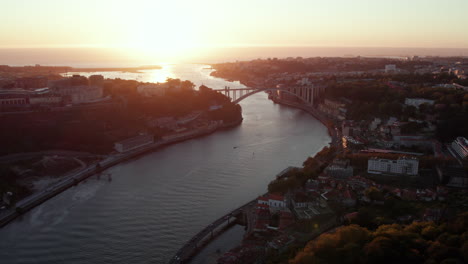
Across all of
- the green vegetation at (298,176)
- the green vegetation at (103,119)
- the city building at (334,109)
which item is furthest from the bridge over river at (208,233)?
the city building at (334,109)

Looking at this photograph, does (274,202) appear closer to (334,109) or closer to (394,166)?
(394,166)

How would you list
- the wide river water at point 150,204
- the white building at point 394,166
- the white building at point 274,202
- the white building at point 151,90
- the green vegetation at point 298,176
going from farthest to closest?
1. the white building at point 151,90
2. the white building at point 394,166
3. the green vegetation at point 298,176
4. the white building at point 274,202
5. the wide river water at point 150,204

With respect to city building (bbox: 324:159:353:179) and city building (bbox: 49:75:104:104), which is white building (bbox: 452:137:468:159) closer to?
city building (bbox: 324:159:353:179)

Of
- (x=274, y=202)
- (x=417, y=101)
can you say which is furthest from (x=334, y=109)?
(x=274, y=202)

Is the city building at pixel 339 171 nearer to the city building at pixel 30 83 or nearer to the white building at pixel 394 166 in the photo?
the white building at pixel 394 166

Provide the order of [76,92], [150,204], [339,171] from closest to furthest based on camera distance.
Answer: [150,204] → [339,171] → [76,92]
